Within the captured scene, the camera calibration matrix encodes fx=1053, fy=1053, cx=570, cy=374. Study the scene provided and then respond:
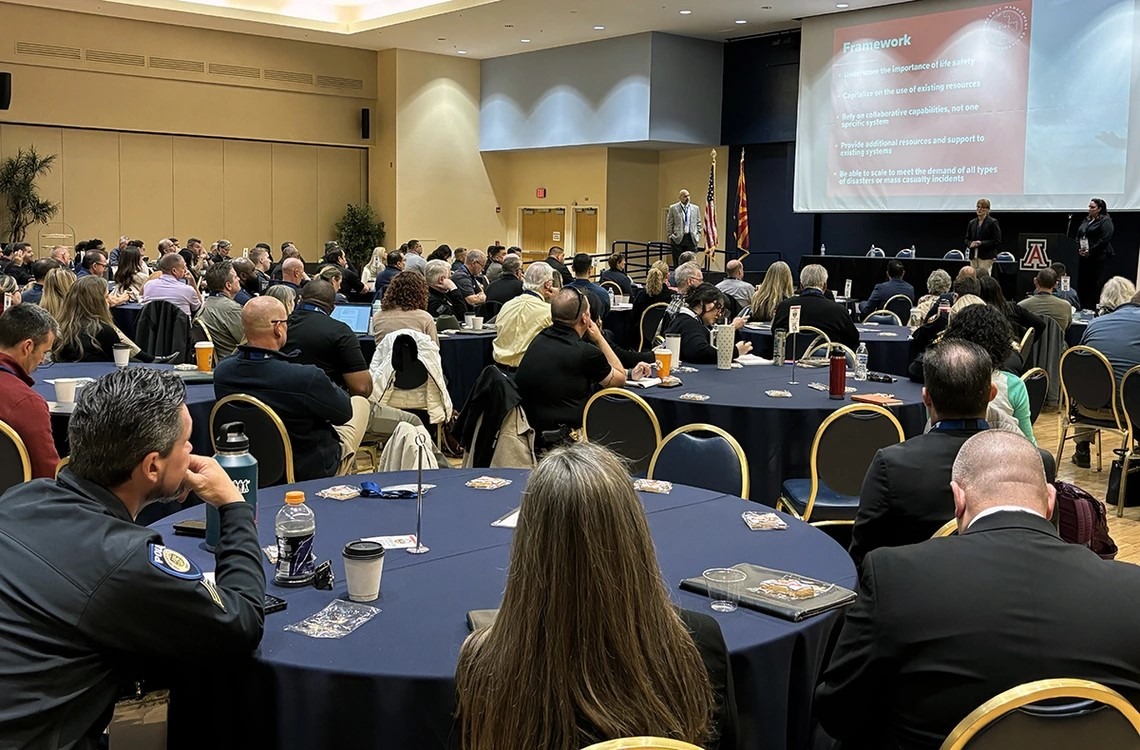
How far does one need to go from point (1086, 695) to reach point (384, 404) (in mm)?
4928

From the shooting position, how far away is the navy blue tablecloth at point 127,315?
9.62 m

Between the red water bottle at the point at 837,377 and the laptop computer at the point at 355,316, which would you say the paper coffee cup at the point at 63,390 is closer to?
the laptop computer at the point at 355,316

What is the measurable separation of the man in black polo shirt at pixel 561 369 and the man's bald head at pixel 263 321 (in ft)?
4.56

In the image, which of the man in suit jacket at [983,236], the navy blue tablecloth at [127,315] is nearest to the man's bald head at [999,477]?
the navy blue tablecloth at [127,315]

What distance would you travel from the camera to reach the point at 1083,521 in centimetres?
265

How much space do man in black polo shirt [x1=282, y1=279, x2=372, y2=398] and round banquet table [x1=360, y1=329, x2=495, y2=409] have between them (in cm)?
261

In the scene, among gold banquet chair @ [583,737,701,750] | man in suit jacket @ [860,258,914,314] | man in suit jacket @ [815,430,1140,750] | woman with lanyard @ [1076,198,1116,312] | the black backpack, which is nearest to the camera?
gold banquet chair @ [583,737,701,750]

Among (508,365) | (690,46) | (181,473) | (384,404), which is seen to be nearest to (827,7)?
(690,46)

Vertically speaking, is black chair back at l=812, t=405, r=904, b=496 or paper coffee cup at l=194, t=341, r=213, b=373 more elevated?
paper coffee cup at l=194, t=341, r=213, b=373

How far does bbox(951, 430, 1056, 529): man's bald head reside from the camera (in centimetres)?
205

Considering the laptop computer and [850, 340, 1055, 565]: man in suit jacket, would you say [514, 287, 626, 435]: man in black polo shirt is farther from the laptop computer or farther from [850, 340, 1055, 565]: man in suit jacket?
the laptop computer

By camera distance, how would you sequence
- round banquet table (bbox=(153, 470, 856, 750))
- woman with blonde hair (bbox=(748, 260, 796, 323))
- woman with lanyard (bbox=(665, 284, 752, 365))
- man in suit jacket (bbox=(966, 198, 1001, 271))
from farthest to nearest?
man in suit jacket (bbox=(966, 198, 1001, 271)) < woman with blonde hair (bbox=(748, 260, 796, 323)) < woman with lanyard (bbox=(665, 284, 752, 365)) < round banquet table (bbox=(153, 470, 856, 750))

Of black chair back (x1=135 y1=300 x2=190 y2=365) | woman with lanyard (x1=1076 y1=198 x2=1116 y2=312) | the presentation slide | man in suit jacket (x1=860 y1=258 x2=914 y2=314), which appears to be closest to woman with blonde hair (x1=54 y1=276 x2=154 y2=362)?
black chair back (x1=135 y1=300 x2=190 y2=365)

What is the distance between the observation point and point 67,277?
268 inches
